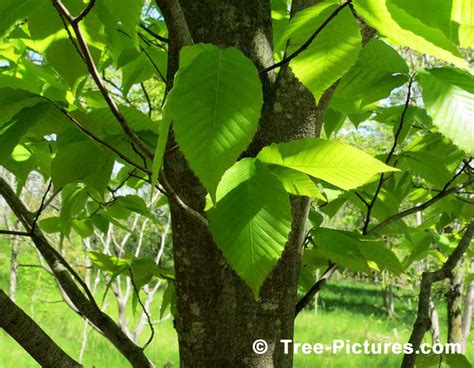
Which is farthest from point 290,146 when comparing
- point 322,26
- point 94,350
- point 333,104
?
point 94,350

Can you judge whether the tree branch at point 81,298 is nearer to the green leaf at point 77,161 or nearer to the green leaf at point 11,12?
the green leaf at point 77,161

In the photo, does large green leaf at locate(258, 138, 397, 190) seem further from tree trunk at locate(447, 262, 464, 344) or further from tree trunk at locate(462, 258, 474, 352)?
tree trunk at locate(462, 258, 474, 352)

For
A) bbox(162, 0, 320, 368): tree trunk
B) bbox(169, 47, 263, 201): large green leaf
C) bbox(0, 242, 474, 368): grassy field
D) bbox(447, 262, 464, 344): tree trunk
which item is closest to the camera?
bbox(169, 47, 263, 201): large green leaf

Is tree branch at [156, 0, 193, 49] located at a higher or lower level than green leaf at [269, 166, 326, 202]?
higher

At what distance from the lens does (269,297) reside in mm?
827

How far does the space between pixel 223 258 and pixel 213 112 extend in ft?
1.42

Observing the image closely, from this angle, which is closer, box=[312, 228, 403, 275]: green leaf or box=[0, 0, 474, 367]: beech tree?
box=[0, 0, 474, 367]: beech tree

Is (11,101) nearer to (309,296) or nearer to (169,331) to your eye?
(309,296)

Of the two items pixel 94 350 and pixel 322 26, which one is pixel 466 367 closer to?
pixel 322 26

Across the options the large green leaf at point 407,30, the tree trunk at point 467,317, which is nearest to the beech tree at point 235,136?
the large green leaf at point 407,30

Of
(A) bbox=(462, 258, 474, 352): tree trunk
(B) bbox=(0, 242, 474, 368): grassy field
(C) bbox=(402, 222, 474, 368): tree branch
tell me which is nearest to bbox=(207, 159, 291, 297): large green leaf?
(C) bbox=(402, 222, 474, 368): tree branch

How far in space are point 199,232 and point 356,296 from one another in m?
14.7

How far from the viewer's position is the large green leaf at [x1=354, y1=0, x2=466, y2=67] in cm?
42

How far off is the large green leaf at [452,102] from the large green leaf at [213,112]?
190 millimetres
